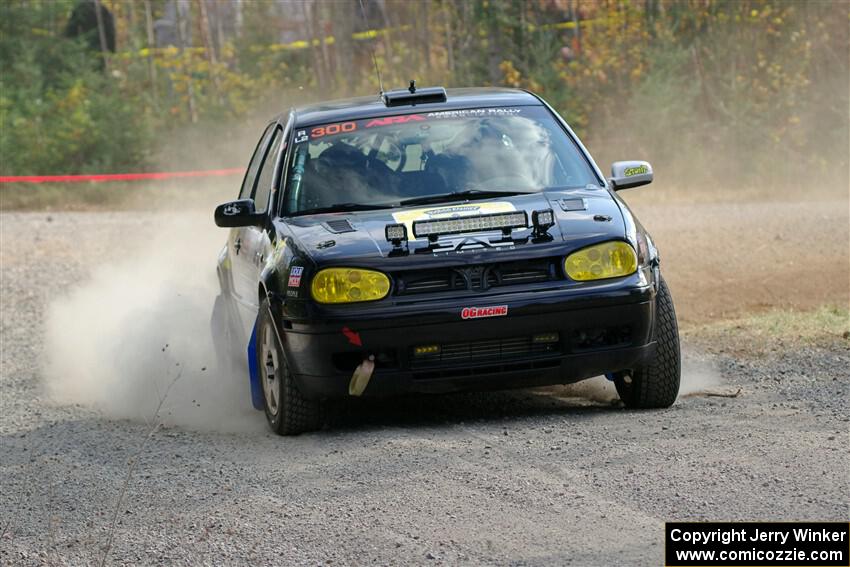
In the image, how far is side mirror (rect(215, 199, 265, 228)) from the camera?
760 cm

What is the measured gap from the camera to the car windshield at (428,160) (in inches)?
289

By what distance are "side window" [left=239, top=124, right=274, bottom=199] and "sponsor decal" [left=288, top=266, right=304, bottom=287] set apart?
2253 millimetres

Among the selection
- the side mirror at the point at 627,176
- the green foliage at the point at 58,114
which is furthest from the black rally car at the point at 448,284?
the green foliage at the point at 58,114

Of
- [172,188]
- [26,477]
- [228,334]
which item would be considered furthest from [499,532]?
[172,188]

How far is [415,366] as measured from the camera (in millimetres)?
6520

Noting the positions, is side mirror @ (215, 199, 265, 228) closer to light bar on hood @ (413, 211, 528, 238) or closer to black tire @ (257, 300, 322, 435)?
black tire @ (257, 300, 322, 435)

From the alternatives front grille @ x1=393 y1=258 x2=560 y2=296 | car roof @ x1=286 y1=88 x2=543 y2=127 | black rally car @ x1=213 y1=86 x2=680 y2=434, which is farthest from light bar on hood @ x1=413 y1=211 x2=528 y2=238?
car roof @ x1=286 y1=88 x2=543 y2=127

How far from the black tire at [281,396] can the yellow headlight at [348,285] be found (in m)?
0.44

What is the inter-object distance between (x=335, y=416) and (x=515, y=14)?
2141cm

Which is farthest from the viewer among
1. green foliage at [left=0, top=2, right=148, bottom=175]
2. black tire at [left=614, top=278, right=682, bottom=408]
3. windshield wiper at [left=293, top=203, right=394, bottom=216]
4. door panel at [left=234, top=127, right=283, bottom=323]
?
green foliage at [left=0, top=2, right=148, bottom=175]

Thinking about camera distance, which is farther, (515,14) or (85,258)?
(515,14)

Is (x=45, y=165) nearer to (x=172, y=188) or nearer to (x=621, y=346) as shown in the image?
(x=172, y=188)

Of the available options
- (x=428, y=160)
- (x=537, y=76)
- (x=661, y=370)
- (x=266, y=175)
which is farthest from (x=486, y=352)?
(x=537, y=76)

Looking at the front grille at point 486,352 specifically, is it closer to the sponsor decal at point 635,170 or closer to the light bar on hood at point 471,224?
the light bar on hood at point 471,224
